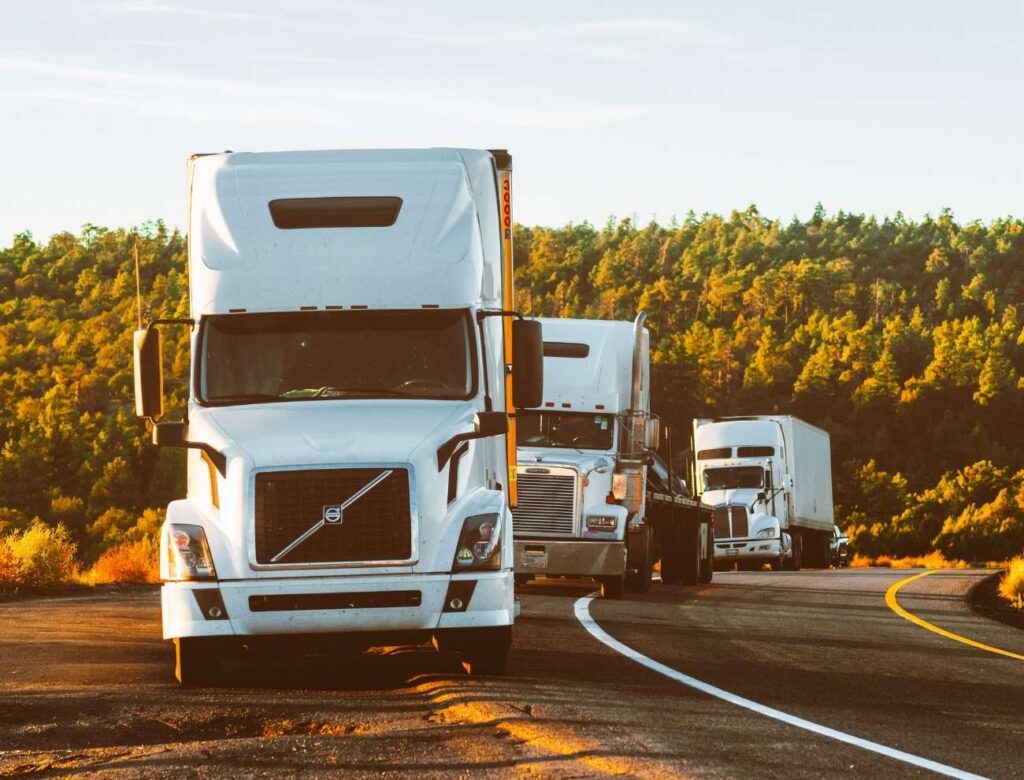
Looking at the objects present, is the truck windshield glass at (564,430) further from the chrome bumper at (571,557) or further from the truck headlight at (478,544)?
the truck headlight at (478,544)

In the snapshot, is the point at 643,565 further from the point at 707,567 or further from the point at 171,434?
the point at 171,434

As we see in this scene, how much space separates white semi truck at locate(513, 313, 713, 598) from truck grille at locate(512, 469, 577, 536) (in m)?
0.01

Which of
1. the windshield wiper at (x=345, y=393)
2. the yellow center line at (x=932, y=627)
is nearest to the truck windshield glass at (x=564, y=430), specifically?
the yellow center line at (x=932, y=627)

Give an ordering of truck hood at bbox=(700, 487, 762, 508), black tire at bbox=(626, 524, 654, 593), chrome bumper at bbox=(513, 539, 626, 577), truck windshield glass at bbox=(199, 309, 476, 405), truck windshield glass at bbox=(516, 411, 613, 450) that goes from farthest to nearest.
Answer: truck hood at bbox=(700, 487, 762, 508), black tire at bbox=(626, 524, 654, 593), truck windshield glass at bbox=(516, 411, 613, 450), chrome bumper at bbox=(513, 539, 626, 577), truck windshield glass at bbox=(199, 309, 476, 405)

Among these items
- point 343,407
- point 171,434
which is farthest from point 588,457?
point 171,434

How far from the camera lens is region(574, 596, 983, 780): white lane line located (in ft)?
27.6

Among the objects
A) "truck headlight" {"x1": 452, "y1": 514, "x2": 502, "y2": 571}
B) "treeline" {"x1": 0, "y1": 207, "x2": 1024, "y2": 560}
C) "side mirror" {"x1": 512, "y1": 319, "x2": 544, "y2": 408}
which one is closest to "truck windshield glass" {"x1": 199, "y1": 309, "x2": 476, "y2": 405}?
"side mirror" {"x1": 512, "y1": 319, "x2": 544, "y2": 408}

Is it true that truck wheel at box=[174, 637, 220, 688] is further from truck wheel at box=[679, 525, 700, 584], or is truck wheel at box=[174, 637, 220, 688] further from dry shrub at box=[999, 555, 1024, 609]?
truck wheel at box=[679, 525, 700, 584]

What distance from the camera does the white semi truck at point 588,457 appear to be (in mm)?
23609

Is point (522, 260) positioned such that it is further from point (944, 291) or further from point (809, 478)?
point (809, 478)

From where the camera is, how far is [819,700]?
11.4 metres

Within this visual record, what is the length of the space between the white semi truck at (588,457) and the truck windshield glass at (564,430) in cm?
1

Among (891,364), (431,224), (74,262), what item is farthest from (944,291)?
(431,224)

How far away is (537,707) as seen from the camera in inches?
406
